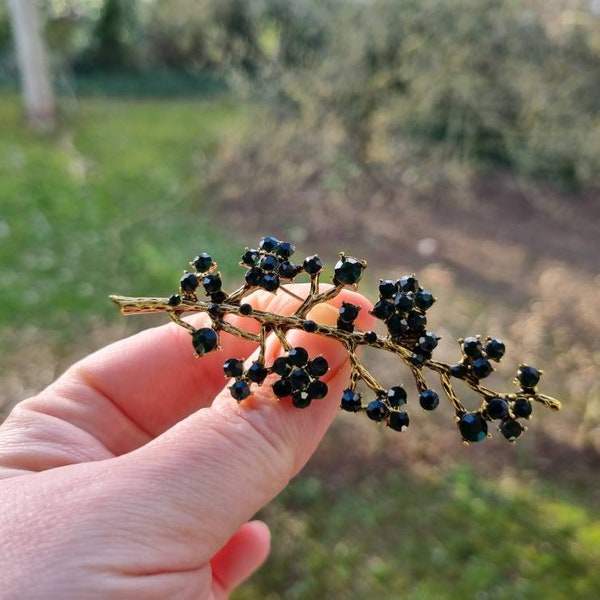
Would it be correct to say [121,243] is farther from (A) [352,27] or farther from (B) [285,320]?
(B) [285,320]

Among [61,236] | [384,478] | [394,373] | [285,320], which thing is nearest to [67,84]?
[61,236]

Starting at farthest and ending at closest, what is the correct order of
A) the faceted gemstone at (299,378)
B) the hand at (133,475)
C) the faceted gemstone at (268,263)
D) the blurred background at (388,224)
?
the blurred background at (388,224), the faceted gemstone at (268,263), the faceted gemstone at (299,378), the hand at (133,475)

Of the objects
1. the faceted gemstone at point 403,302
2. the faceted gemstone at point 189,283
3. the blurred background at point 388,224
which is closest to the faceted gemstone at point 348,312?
the faceted gemstone at point 403,302

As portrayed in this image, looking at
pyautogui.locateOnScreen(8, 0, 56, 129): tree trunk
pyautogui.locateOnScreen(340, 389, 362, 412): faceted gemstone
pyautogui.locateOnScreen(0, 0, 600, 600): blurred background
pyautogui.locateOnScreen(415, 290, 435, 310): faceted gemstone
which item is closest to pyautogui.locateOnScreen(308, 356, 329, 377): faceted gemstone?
pyautogui.locateOnScreen(340, 389, 362, 412): faceted gemstone

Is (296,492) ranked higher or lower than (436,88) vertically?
lower

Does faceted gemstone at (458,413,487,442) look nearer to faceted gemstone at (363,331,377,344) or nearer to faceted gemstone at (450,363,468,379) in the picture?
faceted gemstone at (450,363,468,379)

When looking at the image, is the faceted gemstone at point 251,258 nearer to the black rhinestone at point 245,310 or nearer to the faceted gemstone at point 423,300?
the black rhinestone at point 245,310
